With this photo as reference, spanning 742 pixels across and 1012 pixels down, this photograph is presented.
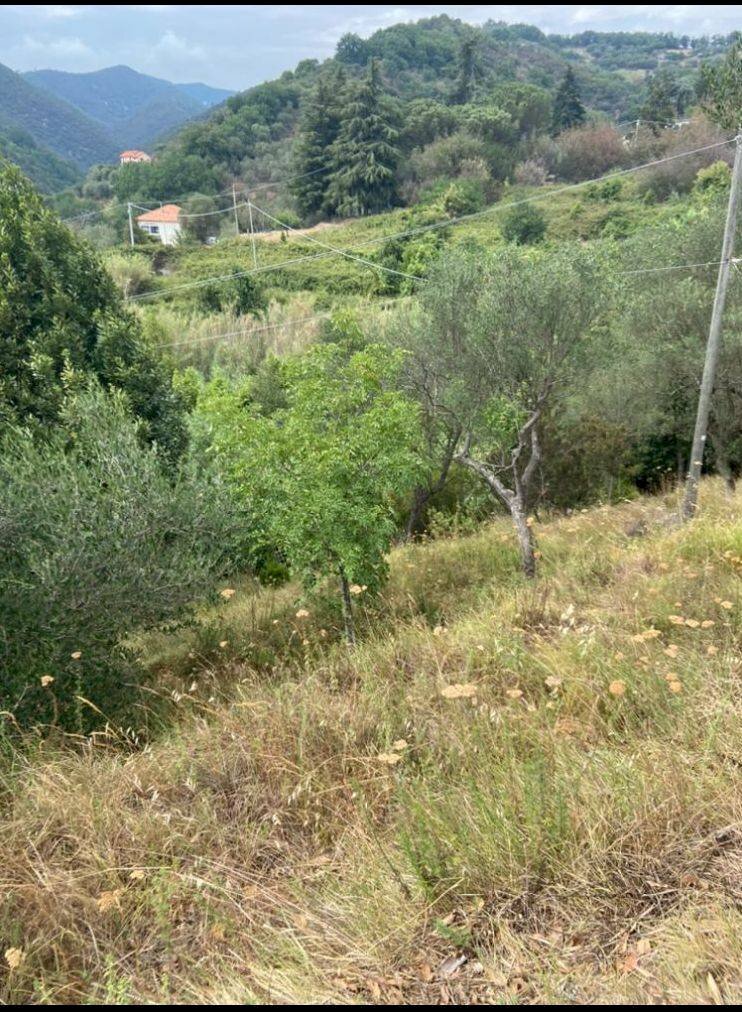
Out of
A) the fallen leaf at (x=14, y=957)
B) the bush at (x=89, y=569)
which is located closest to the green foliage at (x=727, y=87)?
the bush at (x=89, y=569)

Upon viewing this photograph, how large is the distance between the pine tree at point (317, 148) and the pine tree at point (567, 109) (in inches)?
973

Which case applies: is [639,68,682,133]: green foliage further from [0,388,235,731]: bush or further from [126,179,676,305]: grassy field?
[0,388,235,731]: bush

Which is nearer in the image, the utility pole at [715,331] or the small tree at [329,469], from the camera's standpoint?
the small tree at [329,469]

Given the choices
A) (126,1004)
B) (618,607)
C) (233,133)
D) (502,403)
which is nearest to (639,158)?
(233,133)

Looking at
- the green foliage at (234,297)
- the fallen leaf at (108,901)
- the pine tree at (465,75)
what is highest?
the pine tree at (465,75)

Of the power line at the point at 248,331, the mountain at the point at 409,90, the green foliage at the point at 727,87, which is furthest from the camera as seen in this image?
the mountain at the point at 409,90

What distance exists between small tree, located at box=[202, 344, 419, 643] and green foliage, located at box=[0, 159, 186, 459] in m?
3.12

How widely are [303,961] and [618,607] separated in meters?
3.31

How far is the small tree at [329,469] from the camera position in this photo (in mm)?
6574

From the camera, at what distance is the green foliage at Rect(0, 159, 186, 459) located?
8.74 m

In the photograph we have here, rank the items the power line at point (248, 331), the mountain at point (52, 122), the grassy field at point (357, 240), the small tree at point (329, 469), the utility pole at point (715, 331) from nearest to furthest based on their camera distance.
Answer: the small tree at point (329, 469) → the utility pole at point (715, 331) → the power line at point (248, 331) → the grassy field at point (357, 240) → the mountain at point (52, 122)

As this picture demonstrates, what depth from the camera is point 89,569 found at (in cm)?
500

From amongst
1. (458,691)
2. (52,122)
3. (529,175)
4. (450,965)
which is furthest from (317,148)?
(52,122)

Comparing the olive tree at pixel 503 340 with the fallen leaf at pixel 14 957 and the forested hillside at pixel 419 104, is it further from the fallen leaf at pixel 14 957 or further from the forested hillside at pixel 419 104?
the forested hillside at pixel 419 104
